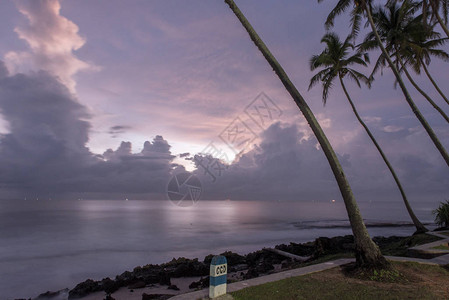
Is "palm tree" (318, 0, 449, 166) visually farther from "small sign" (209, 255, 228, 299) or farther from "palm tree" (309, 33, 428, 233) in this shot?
"small sign" (209, 255, 228, 299)

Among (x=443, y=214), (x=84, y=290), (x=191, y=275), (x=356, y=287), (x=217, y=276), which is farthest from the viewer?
A: (x=443, y=214)

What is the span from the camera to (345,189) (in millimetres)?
8461

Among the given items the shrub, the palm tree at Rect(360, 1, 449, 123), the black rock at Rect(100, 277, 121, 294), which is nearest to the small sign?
the black rock at Rect(100, 277, 121, 294)

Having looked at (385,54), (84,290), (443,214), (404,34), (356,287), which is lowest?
(84,290)

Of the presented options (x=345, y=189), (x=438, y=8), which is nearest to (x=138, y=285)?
(x=345, y=189)

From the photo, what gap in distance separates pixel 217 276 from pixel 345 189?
4502 mm

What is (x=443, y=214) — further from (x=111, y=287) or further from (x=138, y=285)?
(x=111, y=287)

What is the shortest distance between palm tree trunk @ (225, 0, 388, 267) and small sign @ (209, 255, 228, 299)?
4.11 m

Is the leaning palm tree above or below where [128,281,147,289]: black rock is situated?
above

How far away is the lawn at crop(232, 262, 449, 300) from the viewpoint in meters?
6.45

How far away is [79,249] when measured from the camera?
1117 inches

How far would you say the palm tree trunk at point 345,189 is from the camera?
8.19 metres

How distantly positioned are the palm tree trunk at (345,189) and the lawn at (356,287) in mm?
527

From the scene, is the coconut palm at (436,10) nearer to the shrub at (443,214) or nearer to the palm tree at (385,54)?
the palm tree at (385,54)
